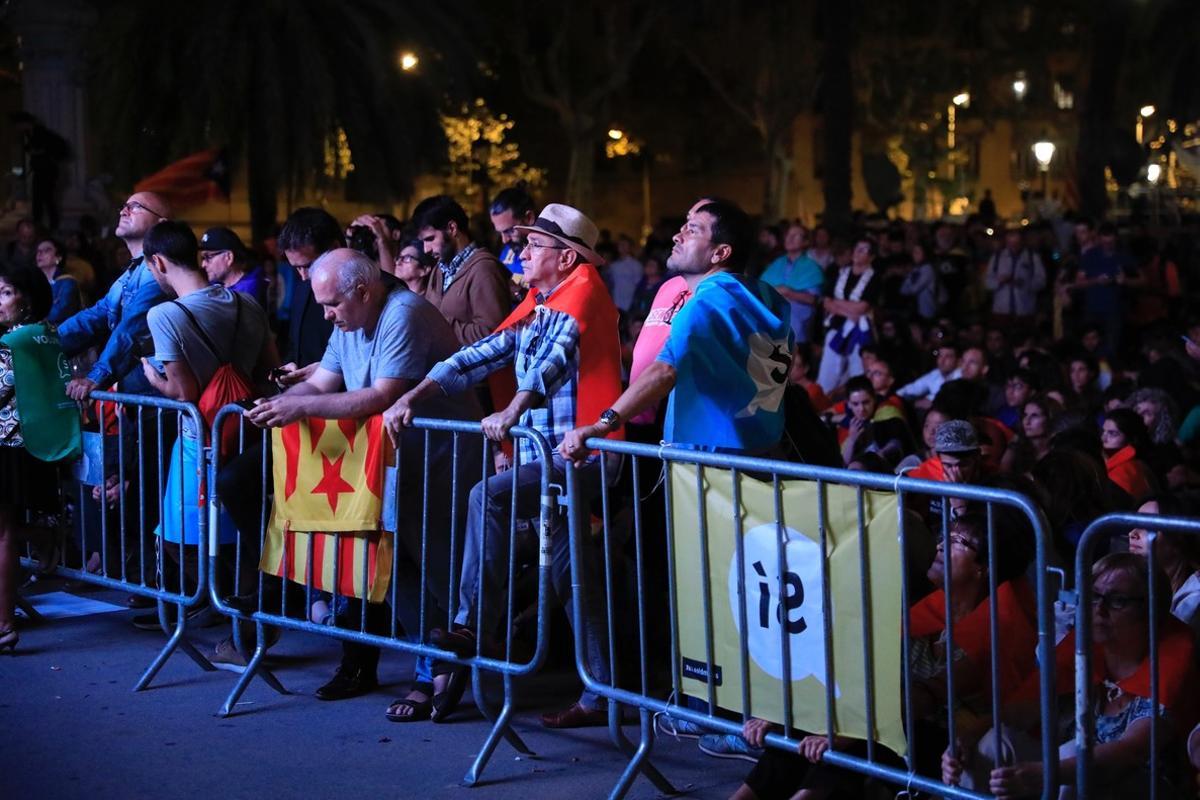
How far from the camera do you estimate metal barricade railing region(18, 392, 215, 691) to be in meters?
7.61

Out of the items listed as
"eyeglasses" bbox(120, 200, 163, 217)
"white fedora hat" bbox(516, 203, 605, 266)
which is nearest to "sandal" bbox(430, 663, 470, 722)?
"white fedora hat" bbox(516, 203, 605, 266)

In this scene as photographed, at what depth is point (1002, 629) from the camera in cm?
544

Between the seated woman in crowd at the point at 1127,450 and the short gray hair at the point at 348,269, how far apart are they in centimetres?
411

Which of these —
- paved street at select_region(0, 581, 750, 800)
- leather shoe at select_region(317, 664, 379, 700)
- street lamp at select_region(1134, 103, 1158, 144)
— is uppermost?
street lamp at select_region(1134, 103, 1158, 144)

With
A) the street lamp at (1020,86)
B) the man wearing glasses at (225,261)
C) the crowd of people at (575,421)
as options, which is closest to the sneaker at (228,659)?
the crowd of people at (575,421)

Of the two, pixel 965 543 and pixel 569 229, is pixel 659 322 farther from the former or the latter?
pixel 965 543

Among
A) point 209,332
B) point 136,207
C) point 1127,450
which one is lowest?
point 1127,450

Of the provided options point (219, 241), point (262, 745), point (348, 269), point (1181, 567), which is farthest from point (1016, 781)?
point (219, 241)

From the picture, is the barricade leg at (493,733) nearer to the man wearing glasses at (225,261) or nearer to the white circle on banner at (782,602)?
the white circle on banner at (782,602)

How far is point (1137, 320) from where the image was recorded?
63.5 ft

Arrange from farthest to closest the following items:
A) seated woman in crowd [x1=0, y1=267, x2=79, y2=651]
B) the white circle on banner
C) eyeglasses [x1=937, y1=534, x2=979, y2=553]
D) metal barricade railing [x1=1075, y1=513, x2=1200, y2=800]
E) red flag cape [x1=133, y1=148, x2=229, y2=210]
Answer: red flag cape [x1=133, y1=148, x2=229, y2=210] → seated woman in crowd [x1=0, y1=267, x2=79, y2=651] → eyeglasses [x1=937, y1=534, x2=979, y2=553] → the white circle on banner → metal barricade railing [x1=1075, y1=513, x2=1200, y2=800]

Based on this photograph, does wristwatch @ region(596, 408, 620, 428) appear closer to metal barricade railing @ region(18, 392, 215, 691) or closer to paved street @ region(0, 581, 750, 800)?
paved street @ region(0, 581, 750, 800)

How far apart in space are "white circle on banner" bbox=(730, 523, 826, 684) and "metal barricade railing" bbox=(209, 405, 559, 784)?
107 cm

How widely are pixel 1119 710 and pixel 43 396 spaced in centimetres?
557
